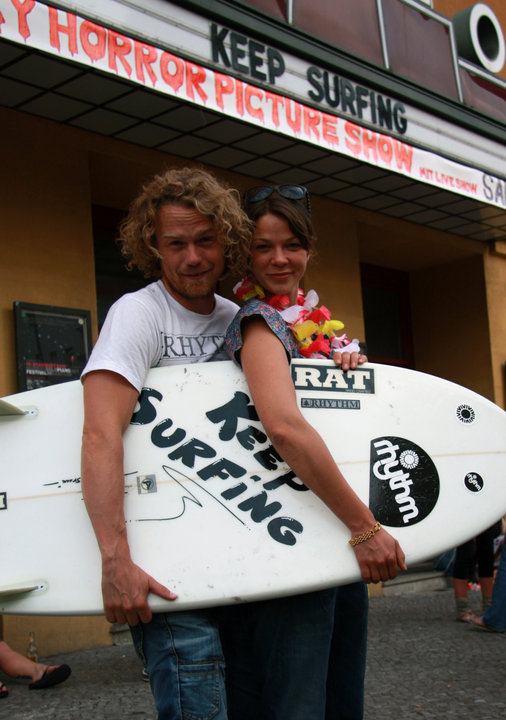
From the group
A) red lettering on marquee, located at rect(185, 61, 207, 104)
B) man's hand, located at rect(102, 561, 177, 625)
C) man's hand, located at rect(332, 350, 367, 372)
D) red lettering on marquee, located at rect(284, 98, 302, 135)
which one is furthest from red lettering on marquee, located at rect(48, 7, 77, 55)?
man's hand, located at rect(102, 561, 177, 625)

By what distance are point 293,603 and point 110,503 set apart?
0.50m

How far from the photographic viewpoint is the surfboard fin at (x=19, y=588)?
6.31 ft

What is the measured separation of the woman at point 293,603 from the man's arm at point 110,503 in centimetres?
31

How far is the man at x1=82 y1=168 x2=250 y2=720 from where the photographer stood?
179 centimetres

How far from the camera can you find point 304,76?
6.05 m

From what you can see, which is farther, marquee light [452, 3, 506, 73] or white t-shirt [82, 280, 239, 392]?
marquee light [452, 3, 506, 73]

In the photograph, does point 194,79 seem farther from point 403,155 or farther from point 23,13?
point 403,155

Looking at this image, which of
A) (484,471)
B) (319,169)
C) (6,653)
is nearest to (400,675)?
(6,653)

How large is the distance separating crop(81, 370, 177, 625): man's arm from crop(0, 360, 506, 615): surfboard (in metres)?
0.06

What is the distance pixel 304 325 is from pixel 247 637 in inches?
31.6

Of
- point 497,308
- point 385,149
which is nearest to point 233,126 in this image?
point 385,149

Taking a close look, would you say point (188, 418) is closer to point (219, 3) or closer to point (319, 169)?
point (219, 3)

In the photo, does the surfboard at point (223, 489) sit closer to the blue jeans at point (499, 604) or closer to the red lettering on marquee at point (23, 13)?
the red lettering on marquee at point (23, 13)

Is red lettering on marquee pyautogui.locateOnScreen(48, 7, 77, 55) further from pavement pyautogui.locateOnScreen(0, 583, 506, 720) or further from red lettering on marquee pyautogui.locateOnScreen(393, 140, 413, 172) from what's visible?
pavement pyautogui.locateOnScreen(0, 583, 506, 720)
